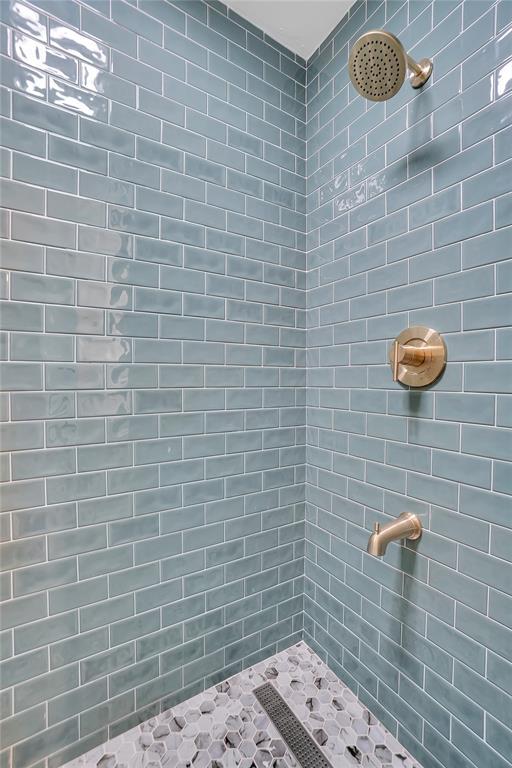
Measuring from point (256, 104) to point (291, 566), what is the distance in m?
1.52

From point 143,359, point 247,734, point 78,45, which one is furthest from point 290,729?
point 78,45

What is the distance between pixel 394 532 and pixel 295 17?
4.90ft

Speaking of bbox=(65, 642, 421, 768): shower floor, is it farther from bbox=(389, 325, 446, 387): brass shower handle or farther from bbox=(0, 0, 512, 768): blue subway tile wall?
bbox=(389, 325, 446, 387): brass shower handle

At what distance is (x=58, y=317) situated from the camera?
75cm

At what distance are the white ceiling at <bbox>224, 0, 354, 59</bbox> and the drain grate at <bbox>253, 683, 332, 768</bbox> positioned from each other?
1996 millimetres

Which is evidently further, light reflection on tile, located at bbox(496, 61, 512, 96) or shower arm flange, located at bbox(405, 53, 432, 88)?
shower arm flange, located at bbox(405, 53, 432, 88)

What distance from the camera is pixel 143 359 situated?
2.79 ft

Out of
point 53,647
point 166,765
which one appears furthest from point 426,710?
point 53,647

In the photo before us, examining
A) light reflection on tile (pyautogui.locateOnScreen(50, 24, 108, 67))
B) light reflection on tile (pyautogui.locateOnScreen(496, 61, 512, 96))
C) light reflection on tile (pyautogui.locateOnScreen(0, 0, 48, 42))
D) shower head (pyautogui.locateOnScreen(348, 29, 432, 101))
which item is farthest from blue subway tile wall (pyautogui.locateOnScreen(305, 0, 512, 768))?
light reflection on tile (pyautogui.locateOnScreen(0, 0, 48, 42))

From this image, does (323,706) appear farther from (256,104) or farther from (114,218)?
(256,104)

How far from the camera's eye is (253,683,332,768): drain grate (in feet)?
2.51

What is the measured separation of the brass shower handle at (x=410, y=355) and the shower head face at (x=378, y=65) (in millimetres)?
545

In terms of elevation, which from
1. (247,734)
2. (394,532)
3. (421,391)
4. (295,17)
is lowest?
(247,734)

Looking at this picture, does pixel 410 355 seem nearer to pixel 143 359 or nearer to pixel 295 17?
pixel 143 359
